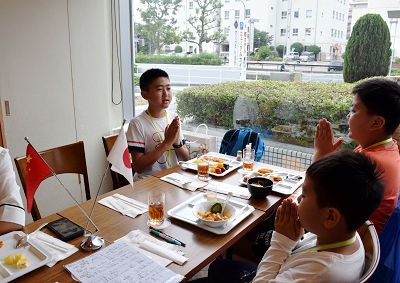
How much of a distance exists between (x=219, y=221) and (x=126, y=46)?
273 cm

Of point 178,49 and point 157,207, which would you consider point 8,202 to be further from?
point 178,49

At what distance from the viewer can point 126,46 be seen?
3537 millimetres

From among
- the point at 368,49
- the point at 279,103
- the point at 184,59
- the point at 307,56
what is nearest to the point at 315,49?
the point at 307,56

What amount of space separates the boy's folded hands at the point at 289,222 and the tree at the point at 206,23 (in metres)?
2.63

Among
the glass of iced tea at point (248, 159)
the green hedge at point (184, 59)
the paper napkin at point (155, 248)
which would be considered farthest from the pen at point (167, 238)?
the green hedge at point (184, 59)

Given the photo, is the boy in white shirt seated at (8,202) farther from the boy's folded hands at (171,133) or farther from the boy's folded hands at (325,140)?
Result: the boy's folded hands at (325,140)

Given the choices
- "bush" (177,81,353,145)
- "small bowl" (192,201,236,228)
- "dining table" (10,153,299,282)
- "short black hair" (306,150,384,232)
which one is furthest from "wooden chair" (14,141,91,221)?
"bush" (177,81,353,145)

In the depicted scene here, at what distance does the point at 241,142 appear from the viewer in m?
2.63

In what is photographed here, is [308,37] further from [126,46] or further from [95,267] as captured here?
[95,267]

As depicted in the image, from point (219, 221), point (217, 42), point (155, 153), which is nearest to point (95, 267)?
point (219, 221)

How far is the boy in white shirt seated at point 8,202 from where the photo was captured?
137 cm

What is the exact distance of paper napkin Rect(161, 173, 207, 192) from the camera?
1.84 meters

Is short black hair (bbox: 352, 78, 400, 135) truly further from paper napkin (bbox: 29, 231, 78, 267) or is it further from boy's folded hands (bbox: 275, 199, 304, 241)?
paper napkin (bbox: 29, 231, 78, 267)

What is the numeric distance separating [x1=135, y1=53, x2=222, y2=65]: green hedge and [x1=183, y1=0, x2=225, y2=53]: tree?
10cm
